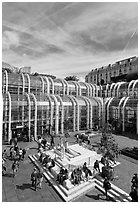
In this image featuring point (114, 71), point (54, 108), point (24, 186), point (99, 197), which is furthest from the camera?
point (114, 71)

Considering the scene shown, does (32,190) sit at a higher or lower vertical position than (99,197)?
higher

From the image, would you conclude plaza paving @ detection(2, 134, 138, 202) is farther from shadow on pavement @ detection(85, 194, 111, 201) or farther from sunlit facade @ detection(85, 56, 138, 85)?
sunlit facade @ detection(85, 56, 138, 85)

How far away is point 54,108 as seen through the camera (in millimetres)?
33250

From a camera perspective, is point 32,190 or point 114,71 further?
point 114,71

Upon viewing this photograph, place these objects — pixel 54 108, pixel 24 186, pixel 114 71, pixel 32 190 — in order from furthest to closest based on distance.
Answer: pixel 114 71
pixel 54 108
pixel 24 186
pixel 32 190

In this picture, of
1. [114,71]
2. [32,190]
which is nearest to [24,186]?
[32,190]

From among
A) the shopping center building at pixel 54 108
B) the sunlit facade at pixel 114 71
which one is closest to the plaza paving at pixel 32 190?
the shopping center building at pixel 54 108

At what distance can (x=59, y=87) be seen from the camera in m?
44.6

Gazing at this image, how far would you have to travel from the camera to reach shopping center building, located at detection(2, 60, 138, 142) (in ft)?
93.6

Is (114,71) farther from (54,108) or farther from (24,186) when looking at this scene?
(24,186)

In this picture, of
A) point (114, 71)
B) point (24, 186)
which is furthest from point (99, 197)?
point (114, 71)

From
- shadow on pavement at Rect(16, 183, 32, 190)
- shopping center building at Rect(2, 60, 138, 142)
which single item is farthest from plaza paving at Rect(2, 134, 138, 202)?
shopping center building at Rect(2, 60, 138, 142)

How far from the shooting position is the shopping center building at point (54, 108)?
93.6 ft

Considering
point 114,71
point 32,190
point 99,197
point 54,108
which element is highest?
point 114,71
